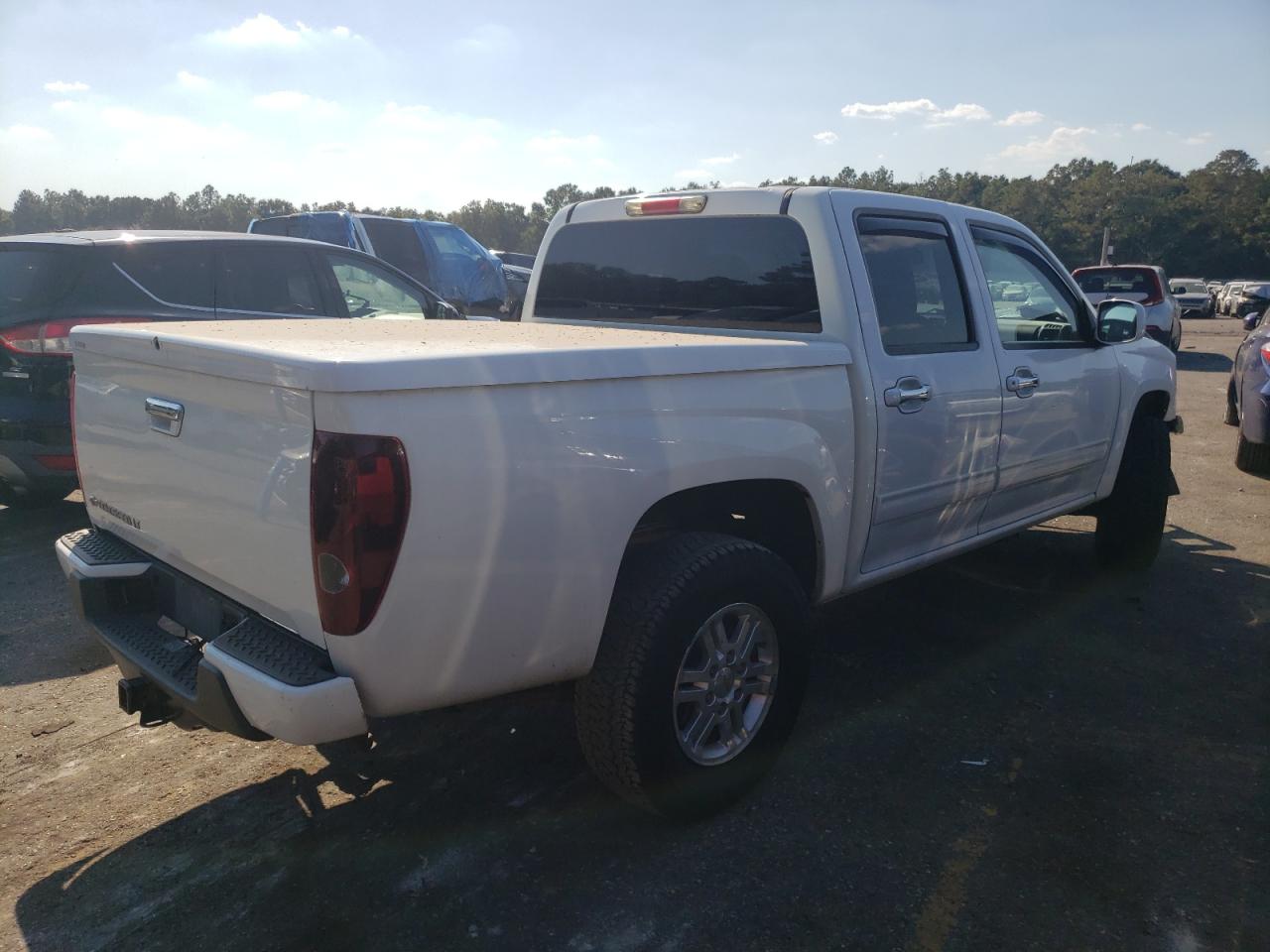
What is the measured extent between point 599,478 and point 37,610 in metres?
3.63

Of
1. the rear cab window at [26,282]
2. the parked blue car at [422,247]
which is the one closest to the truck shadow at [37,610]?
the rear cab window at [26,282]

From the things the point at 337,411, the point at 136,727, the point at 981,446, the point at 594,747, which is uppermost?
the point at 337,411

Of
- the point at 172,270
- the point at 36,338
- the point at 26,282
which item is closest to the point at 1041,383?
the point at 172,270

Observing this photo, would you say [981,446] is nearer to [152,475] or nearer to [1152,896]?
[1152,896]

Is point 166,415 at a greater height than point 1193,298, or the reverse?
point 1193,298

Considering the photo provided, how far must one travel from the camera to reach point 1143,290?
15.0 metres

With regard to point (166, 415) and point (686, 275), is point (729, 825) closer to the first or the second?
point (166, 415)

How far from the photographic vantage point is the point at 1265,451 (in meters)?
7.44

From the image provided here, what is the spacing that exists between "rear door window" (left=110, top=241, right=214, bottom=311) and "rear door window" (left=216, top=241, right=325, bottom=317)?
93 millimetres

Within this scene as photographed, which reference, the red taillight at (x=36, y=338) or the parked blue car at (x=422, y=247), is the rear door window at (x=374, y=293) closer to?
the red taillight at (x=36, y=338)

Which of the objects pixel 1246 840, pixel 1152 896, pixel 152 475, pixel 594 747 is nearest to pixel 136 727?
pixel 152 475

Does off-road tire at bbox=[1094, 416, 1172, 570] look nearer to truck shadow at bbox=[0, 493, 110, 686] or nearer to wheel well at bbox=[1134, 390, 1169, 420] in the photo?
wheel well at bbox=[1134, 390, 1169, 420]

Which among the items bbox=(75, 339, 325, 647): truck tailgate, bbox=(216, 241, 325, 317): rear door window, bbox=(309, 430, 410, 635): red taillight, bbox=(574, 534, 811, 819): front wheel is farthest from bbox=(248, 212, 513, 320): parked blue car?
bbox=(309, 430, 410, 635): red taillight

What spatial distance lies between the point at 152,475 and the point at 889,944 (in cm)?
234
